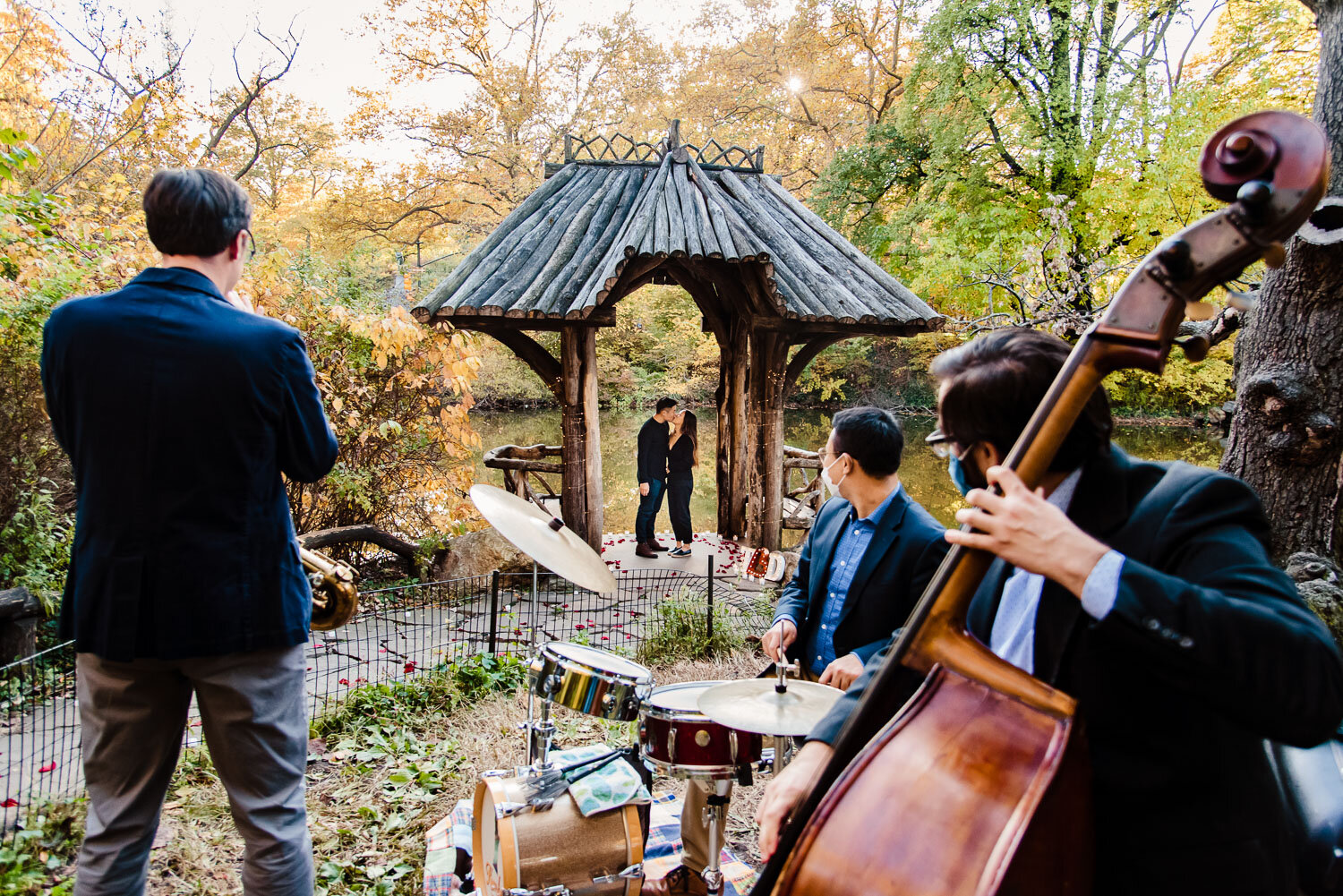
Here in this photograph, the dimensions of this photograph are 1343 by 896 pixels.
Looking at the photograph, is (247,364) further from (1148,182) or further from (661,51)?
(661,51)

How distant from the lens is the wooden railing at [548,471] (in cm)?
823

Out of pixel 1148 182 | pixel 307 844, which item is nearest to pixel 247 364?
pixel 307 844

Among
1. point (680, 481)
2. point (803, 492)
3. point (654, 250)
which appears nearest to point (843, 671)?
point (654, 250)

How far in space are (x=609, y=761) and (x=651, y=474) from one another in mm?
6220

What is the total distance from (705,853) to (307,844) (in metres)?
1.33

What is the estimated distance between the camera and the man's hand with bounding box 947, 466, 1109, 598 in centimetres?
103

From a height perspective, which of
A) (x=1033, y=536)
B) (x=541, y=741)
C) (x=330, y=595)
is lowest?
(x=541, y=741)

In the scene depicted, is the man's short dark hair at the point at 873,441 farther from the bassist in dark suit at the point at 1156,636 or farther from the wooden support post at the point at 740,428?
the wooden support post at the point at 740,428

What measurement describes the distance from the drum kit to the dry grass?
2.69 feet

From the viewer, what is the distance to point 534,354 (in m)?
7.57

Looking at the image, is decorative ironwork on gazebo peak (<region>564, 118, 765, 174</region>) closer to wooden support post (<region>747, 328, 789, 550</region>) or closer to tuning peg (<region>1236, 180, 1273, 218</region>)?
wooden support post (<region>747, 328, 789, 550</region>)

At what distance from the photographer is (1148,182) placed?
1239cm

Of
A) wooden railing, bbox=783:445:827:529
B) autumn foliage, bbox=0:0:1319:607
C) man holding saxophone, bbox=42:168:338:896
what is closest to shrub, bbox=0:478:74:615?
autumn foliage, bbox=0:0:1319:607

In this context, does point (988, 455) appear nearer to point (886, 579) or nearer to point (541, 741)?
point (886, 579)
